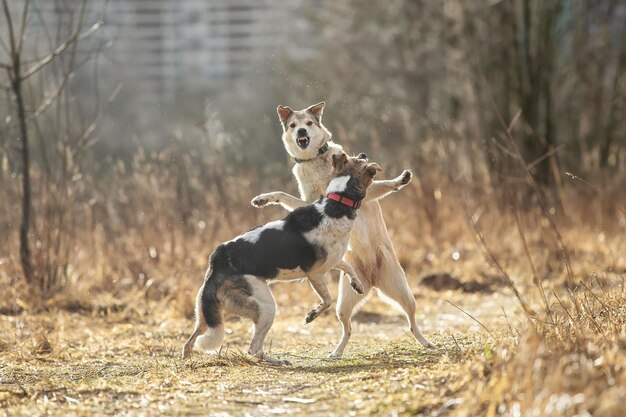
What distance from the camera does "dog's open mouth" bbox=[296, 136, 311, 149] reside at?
724 centimetres

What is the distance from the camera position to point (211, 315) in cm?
629

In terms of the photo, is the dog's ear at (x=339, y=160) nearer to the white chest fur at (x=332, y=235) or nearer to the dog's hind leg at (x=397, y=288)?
the white chest fur at (x=332, y=235)

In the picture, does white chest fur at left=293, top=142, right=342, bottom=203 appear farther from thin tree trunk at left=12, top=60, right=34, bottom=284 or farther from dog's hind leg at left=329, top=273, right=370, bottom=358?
thin tree trunk at left=12, top=60, right=34, bottom=284

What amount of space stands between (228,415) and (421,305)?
540 centimetres

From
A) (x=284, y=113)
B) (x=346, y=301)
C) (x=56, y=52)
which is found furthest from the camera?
(x=56, y=52)

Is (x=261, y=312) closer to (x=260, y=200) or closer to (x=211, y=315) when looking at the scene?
(x=211, y=315)

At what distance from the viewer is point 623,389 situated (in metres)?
4.07

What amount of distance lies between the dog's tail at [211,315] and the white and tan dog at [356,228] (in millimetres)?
918

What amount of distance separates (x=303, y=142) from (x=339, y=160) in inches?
25.9

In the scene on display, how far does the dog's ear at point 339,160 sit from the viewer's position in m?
6.67

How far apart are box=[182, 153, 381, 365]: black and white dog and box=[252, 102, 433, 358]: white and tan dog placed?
420mm

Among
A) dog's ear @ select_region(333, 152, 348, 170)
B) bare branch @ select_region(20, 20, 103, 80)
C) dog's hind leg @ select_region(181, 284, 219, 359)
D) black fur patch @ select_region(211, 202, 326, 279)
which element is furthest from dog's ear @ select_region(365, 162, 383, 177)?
bare branch @ select_region(20, 20, 103, 80)

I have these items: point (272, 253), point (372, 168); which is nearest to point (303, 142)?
point (372, 168)

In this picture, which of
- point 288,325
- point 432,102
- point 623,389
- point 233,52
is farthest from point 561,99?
point 233,52
